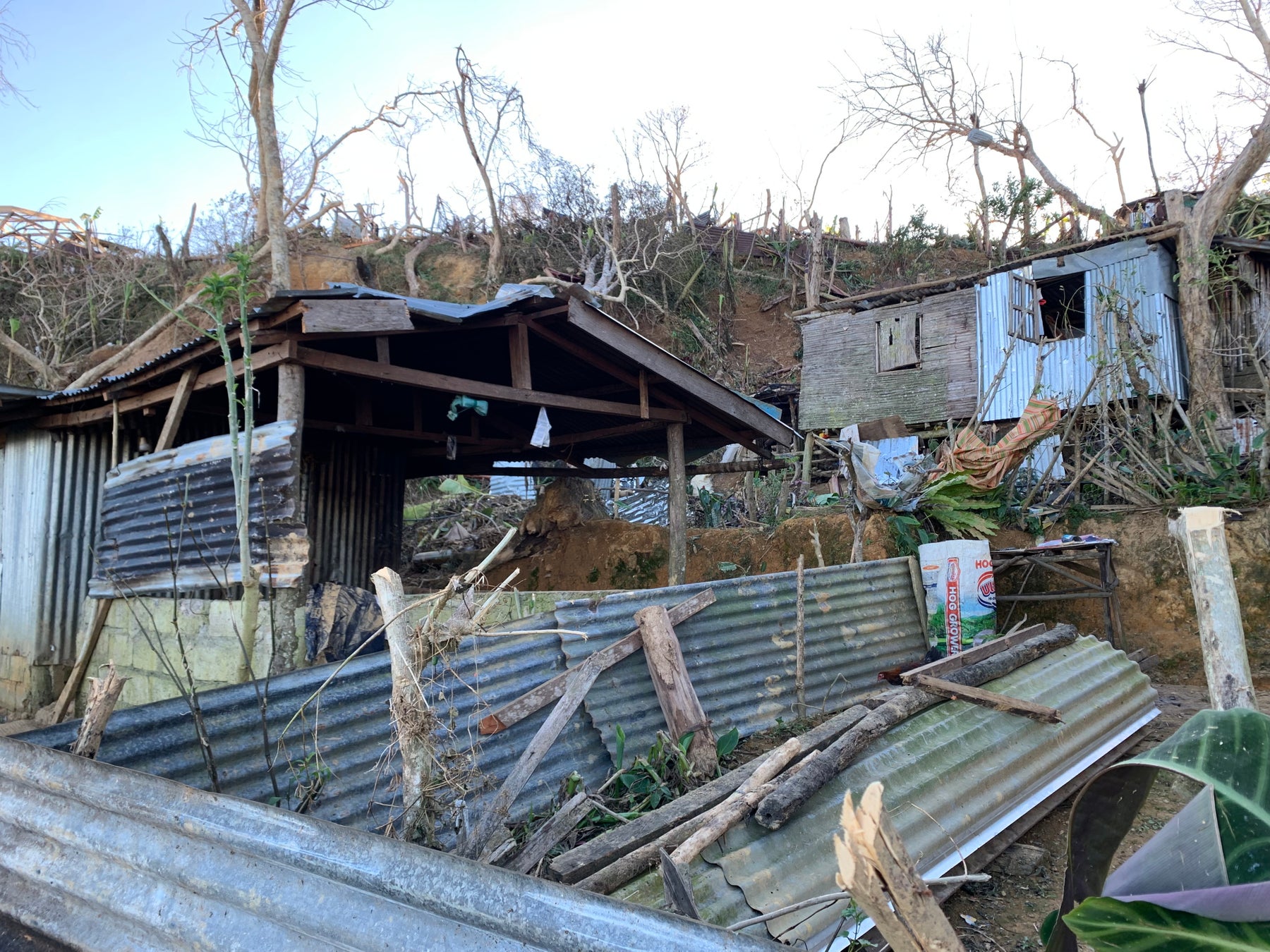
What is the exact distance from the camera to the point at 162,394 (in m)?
7.31

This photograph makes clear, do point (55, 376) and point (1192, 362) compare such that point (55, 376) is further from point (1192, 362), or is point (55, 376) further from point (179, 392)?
point (1192, 362)

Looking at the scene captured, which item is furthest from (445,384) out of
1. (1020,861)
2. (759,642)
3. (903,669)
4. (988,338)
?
(988,338)

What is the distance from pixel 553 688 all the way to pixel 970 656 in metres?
3.17

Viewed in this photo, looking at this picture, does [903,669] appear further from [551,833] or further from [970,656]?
[551,833]

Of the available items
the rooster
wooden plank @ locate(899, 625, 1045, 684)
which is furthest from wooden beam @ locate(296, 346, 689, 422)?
wooden plank @ locate(899, 625, 1045, 684)

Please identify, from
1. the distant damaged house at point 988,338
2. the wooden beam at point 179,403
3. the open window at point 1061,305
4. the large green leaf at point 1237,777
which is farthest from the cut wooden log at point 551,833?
the open window at point 1061,305

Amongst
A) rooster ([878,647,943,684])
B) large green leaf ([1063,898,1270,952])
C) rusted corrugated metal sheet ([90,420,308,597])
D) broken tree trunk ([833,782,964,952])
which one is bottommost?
rooster ([878,647,943,684])

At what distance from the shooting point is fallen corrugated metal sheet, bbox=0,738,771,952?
47.6 inches

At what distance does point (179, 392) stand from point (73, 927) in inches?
240

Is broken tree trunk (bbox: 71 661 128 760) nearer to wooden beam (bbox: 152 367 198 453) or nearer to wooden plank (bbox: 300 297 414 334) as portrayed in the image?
wooden plank (bbox: 300 297 414 334)

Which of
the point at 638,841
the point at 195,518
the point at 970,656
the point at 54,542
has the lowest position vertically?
the point at 638,841

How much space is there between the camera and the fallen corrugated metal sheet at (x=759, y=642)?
425cm

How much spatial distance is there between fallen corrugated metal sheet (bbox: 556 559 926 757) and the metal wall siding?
21.7 feet

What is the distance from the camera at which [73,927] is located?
1.65 meters
